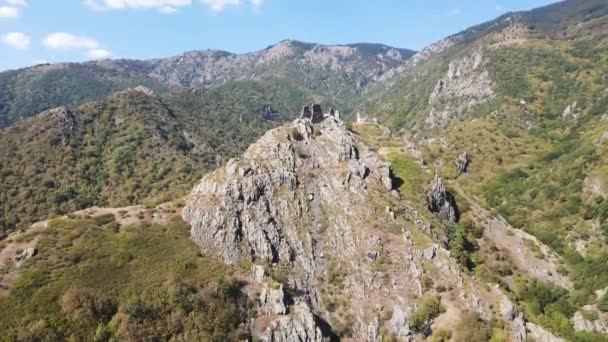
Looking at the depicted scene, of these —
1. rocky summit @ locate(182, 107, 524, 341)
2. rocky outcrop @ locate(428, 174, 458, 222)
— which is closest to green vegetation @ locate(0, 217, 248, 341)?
rocky summit @ locate(182, 107, 524, 341)

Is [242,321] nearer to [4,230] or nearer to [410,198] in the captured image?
[410,198]

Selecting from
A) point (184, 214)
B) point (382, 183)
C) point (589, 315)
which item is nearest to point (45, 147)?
point (184, 214)

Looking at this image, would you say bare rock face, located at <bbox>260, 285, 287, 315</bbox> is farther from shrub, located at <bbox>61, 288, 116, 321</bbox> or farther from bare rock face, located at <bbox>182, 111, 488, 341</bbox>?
shrub, located at <bbox>61, 288, 116, 321</bbox>

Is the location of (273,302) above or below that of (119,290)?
below

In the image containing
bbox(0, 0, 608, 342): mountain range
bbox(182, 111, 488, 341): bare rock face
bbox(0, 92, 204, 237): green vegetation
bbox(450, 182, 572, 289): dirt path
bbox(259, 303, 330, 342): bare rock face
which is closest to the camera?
bbox(0, 0, 608, 342): mountain range

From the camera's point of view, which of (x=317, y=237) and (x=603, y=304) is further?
(x=603, y=304)

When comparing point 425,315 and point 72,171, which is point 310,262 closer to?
point 425,315

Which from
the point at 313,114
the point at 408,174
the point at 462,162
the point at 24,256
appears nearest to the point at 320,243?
the point at 408,174
